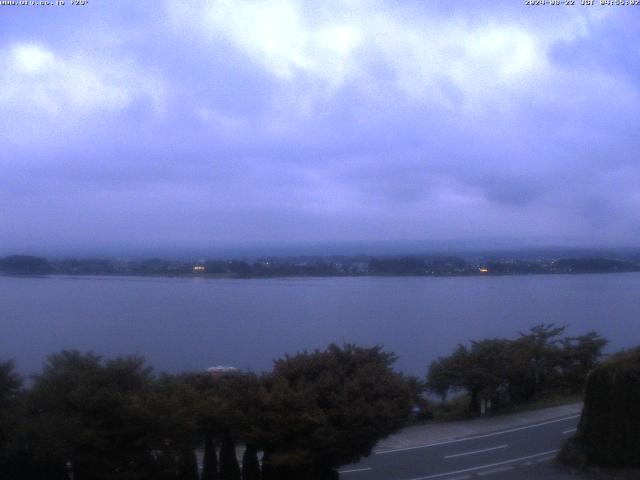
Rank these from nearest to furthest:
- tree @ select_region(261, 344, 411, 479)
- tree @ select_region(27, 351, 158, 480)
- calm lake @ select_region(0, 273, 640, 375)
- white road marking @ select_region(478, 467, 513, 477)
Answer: tree @ select_region(27, 351, 158, 480) < tree @ select_region(261, 344, 411, 479) < white road marking @ select_region(478, 467, 513, 477) < calm lake @ select_region(0, 273, 640, 375)

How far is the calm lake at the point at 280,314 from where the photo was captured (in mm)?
25672

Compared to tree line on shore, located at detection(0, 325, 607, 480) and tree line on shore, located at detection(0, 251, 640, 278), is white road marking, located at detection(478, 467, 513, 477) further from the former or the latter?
tree line on shore, located at detection(0, 251, 640, 278)

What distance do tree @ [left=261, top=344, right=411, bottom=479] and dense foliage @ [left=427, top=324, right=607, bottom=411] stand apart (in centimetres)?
1157

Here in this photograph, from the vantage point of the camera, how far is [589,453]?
15.2 metres

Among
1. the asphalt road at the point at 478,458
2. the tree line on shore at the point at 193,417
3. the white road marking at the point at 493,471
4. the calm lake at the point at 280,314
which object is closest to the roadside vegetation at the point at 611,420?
the asphalt road at the point at 478,458

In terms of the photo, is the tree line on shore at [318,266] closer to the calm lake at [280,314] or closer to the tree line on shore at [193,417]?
the calm lake at [280,314]

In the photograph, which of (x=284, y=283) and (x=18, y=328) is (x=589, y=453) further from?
(x=284, y=283)

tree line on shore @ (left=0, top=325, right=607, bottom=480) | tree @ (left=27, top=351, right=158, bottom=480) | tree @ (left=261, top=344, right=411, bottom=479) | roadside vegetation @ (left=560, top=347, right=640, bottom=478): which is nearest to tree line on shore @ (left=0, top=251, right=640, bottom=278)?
tree line on shore @ (left=0, top=325, right=607, bottom=480)

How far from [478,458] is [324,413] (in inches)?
258

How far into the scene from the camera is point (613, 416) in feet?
49.3

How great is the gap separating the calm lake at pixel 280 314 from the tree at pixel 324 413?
8.25m

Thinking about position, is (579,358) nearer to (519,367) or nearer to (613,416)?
(519,367)

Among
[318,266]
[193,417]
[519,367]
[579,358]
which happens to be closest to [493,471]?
[193,417]

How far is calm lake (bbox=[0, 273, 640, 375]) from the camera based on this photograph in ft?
84.2
